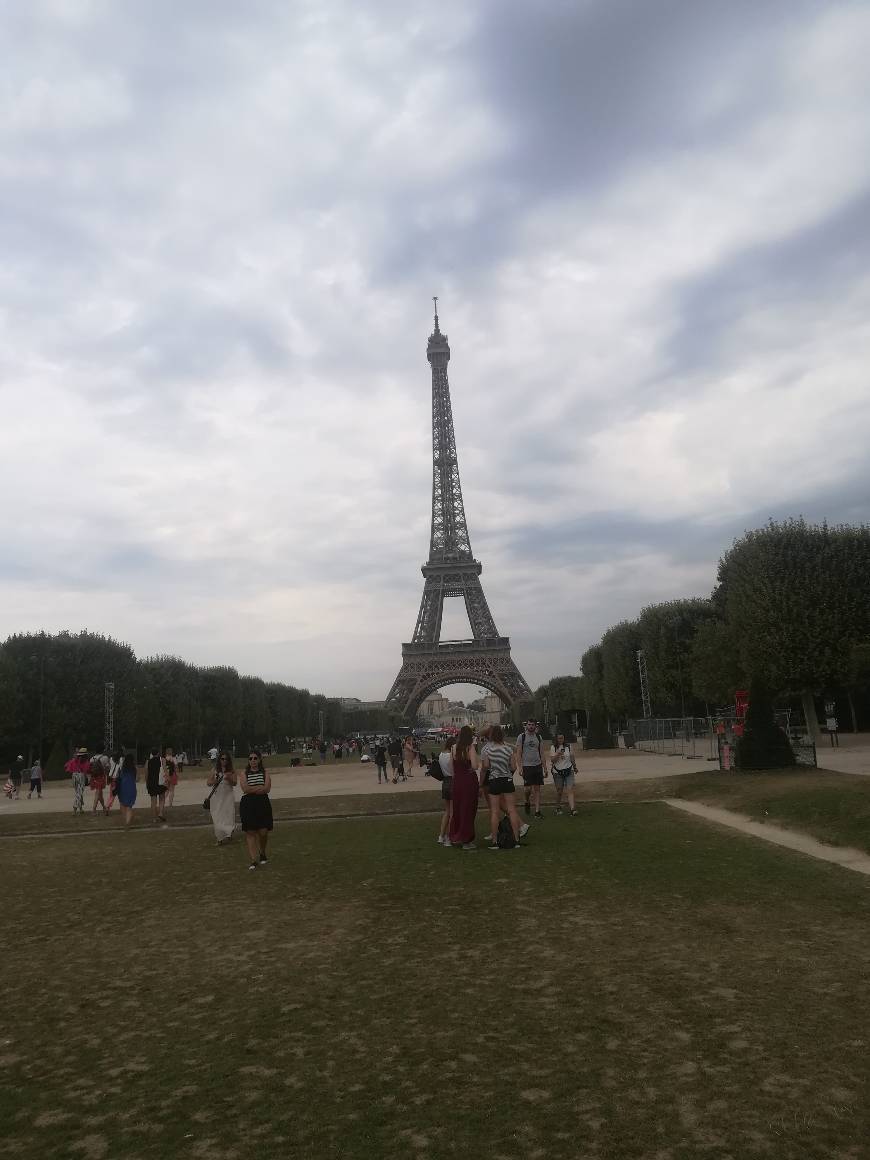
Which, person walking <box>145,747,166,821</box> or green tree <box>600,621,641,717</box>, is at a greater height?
green tree <box>600,621,641,717</box>

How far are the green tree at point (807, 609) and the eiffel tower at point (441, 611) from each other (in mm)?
63206

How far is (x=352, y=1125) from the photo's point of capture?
423 cm

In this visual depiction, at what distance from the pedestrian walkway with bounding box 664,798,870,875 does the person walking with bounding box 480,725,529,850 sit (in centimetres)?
411

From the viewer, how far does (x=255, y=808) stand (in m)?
13.0

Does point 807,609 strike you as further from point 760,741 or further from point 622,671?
point 622,671

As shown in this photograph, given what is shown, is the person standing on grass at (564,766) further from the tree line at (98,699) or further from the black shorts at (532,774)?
the tree line at (98,699)

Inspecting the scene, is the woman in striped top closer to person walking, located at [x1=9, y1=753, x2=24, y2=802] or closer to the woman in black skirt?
the woman in black skirt

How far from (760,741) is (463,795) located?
13.9 m

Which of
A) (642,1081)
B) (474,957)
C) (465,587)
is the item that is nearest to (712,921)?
(474,957)

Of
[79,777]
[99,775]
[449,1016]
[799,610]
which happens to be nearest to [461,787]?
[449,1016]

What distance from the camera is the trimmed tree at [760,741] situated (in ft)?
79.9

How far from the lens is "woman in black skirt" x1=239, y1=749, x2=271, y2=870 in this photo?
12977 millimetres

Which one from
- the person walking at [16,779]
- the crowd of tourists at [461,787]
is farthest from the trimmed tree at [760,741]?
the person walking at [16,779]

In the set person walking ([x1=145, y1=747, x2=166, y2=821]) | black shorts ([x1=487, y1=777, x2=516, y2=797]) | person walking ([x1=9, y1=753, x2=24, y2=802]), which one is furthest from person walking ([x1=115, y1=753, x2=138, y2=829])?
person walking ([x1=9, y1=753, x2=24, y2=802])
